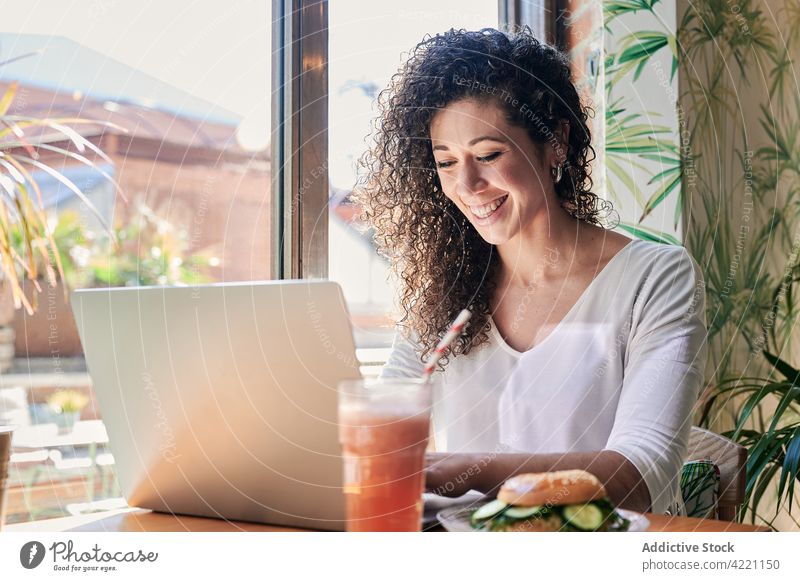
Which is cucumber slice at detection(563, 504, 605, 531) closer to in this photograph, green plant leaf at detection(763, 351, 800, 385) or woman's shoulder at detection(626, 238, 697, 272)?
woman's shoulder at detection(626, 238, 697, 272)

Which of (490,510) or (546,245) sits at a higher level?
(546,245)

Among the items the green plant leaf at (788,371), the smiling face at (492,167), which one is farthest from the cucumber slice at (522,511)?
the green plant leaf at (788,371)

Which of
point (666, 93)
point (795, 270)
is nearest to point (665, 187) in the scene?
point (666, 93)

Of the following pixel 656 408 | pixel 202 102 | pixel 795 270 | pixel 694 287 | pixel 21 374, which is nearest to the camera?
pixel 656 408

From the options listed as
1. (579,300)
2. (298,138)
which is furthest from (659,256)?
(298,138)

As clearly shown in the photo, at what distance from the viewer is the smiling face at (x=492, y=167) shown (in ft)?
3.35

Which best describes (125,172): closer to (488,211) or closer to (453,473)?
(488,211)

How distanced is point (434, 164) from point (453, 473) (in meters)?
0.55

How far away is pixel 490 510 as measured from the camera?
548 mm

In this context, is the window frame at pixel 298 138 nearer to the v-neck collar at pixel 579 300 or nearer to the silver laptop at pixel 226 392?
the v-neck collar at pixel 579 300
